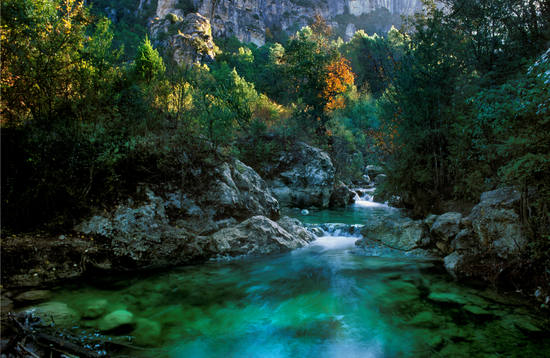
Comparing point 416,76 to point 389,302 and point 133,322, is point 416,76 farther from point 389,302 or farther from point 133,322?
point 133,322

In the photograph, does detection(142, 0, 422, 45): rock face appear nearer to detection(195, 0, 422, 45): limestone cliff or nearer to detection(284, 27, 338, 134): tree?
detection(195, 0, 422, 45): limestone cliff

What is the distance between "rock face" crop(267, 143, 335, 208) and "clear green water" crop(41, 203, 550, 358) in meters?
10.5

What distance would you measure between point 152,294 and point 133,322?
945 millimetres

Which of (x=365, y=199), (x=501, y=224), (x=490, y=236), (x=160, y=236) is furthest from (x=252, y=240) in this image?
(x=365, y=199)

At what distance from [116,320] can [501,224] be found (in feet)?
21.7

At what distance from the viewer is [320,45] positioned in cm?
2544

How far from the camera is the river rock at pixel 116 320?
374cm

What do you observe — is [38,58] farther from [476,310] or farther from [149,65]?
[476,310]

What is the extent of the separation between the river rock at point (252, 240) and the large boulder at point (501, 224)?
172 inches

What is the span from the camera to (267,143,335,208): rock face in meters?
17.1

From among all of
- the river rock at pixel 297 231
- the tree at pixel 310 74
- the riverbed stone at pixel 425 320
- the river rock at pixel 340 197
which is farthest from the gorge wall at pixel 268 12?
the riverbed stone at pixel 425 320

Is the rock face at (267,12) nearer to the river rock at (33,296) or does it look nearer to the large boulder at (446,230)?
the large boulder at (446,230)

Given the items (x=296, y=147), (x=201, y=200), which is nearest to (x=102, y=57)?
(x=201, y=200)

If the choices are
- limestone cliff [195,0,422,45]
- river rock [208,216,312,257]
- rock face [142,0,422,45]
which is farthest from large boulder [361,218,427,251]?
rock face [142,0,422,45]
